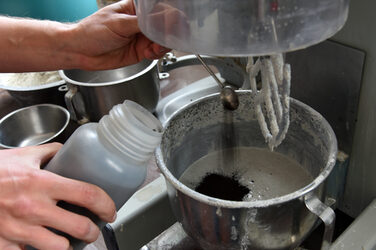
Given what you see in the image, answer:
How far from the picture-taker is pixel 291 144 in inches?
21.9

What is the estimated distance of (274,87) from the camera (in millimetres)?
339

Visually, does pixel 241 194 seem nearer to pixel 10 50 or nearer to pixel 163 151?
pixel 163 151

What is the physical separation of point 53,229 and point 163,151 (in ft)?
0.58

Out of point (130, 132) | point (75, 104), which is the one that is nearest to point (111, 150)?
point (130, 132)

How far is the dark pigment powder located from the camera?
1.66 ft

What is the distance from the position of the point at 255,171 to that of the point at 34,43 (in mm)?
399

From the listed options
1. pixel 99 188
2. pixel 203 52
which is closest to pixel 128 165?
pixel 99 188

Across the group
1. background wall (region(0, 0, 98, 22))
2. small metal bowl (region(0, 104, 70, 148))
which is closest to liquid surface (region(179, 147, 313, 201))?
small metal bowl (region(0, 104, 70, 148))

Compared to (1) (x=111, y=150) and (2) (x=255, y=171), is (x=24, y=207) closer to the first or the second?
(1) (x=111, y=150)

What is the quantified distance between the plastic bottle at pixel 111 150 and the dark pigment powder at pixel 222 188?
18 cm

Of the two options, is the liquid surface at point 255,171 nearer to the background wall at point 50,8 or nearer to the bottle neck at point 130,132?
the bottle neck at point 130,132

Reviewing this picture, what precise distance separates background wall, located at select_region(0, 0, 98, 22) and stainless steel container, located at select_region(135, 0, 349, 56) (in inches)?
51.7

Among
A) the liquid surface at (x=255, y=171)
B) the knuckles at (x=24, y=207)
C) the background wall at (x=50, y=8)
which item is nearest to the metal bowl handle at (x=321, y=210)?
the liquid surface at (x=255, y=171)

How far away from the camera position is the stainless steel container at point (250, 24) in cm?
25
